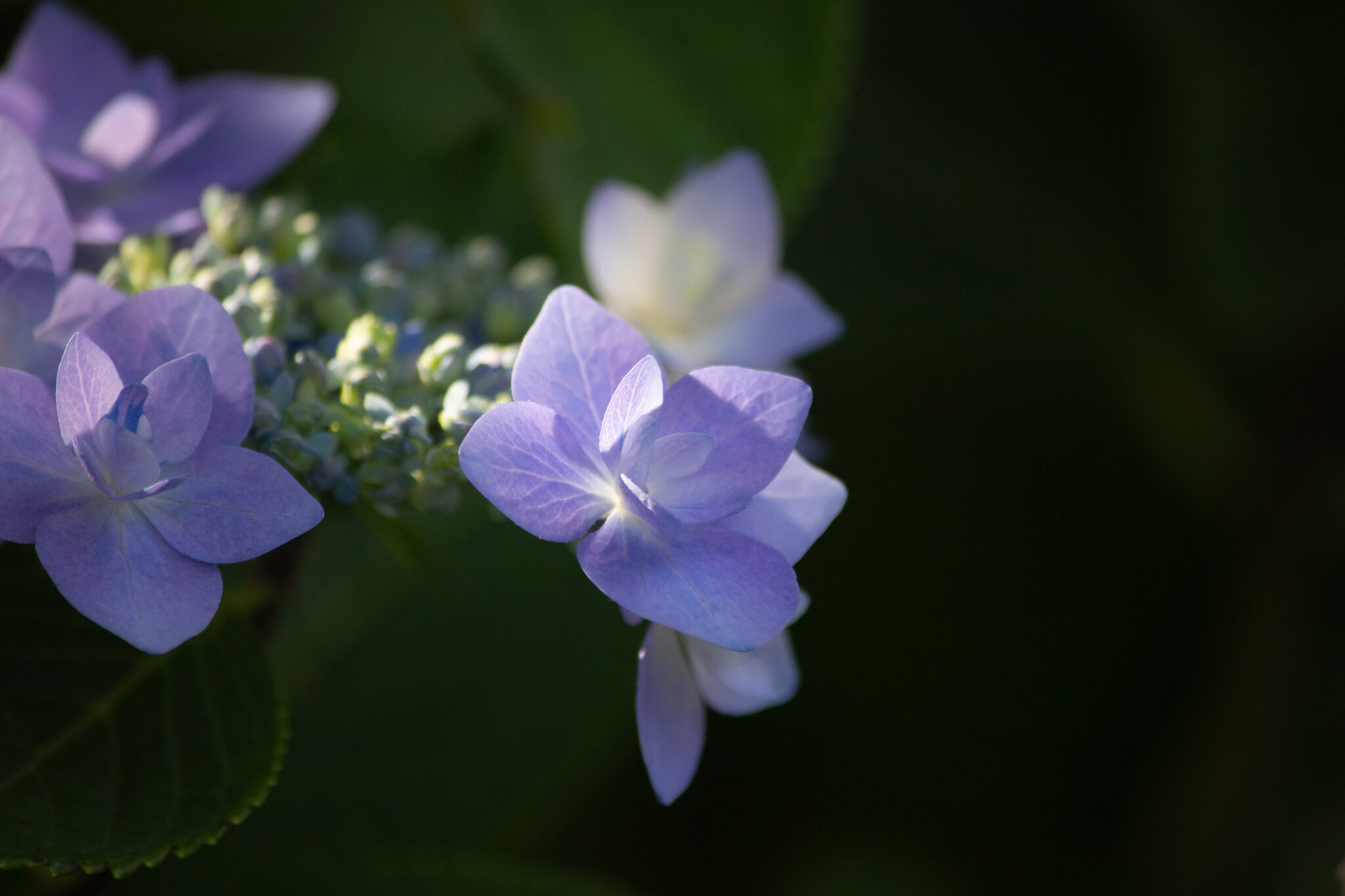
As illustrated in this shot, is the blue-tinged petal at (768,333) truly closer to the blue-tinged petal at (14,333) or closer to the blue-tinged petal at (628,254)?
the blue-tinged petal at (628,254)

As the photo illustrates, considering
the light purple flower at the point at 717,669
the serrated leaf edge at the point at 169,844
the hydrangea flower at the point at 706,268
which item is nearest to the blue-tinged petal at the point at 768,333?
A: the hydrangea flower at the point at 706,268

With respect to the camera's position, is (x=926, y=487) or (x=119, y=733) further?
(x=926, y=487)

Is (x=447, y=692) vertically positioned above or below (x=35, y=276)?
below

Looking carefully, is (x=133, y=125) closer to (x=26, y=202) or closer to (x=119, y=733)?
(x=26, y=202)

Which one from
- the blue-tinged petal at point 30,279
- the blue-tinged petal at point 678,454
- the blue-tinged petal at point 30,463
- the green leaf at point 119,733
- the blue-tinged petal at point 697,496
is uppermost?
the blue-tinged petal at point 678,454

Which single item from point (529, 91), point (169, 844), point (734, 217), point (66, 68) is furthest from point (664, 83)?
point (169, 844)

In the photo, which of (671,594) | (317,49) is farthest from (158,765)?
(317,49)

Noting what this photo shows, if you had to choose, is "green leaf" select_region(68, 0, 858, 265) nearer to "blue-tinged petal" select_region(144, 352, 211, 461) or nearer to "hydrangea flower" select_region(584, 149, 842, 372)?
"hydrangea flower" select_region(584, 149, 842, 372)
